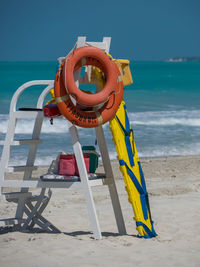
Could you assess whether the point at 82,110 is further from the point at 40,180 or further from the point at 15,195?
the point at 15,195

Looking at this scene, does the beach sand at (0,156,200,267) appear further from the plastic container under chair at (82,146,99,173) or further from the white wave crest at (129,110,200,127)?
the white wave crest at (129,110,200,127)

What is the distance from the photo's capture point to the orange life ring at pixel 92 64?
485cm

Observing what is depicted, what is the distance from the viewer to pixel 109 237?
5.36 metres

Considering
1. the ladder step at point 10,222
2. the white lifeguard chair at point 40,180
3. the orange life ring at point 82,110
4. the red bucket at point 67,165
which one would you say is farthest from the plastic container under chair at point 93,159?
the ladder step at point 10,222

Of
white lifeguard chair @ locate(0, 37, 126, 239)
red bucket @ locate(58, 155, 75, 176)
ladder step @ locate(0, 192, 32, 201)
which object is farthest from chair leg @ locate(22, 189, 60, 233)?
red bucket @ locate(58, 155, 75, 176)

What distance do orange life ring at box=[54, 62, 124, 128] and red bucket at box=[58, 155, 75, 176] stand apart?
393 mm

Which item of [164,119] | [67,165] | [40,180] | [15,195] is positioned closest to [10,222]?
[15,195]

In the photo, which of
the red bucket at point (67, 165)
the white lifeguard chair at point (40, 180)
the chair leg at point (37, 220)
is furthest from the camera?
the chair leg at point (37, 220)

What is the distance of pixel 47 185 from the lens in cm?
514

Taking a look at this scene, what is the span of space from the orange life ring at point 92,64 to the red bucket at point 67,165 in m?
0.60

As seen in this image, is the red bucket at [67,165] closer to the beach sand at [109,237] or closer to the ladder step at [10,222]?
the beach sand at [109,237]

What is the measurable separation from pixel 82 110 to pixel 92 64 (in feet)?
1.36

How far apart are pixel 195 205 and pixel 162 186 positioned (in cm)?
144

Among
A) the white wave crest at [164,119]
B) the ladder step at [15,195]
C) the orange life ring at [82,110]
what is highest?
the white wave crest at [164,119]
